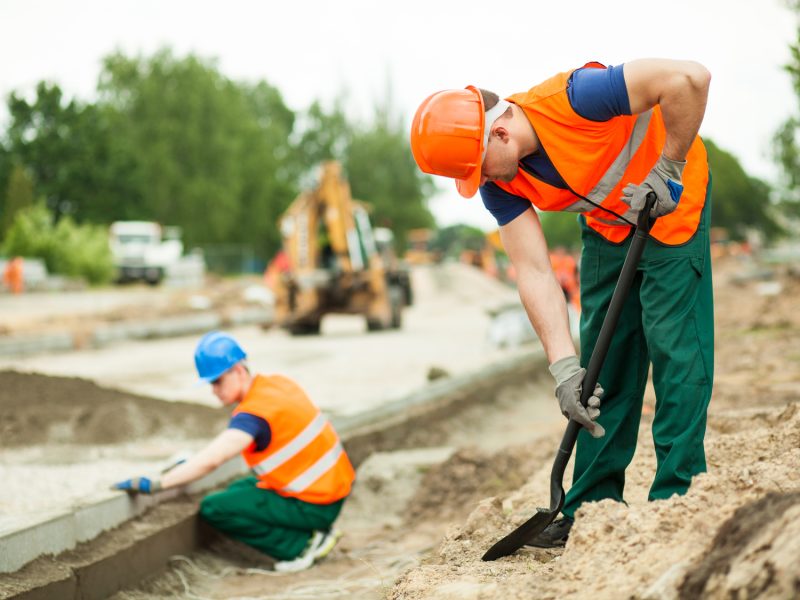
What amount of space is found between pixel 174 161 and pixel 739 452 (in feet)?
151

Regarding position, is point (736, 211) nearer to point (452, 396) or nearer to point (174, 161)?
point (174, 161)

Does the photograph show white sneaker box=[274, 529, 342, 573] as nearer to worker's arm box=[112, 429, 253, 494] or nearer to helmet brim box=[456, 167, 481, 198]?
worker's arm box=[112, 429, 253, 494]

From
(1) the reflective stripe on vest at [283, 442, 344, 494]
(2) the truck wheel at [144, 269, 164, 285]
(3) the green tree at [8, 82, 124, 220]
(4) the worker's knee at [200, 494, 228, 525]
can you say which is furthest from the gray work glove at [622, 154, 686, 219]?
(3) the green tree at [8, 82, 124, 220]

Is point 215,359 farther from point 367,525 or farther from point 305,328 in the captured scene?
point 305,328

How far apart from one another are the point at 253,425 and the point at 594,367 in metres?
1.91

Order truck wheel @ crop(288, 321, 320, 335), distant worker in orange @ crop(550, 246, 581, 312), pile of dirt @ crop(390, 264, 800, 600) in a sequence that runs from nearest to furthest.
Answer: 1. pile of dirt @ crop(390, 264, 800, 600)
2. distant worker in orange @ crop(550, 246, 581, 312)
3. truck wheel @ crop(288, 321, 320, 335)

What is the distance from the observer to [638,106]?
2.96m

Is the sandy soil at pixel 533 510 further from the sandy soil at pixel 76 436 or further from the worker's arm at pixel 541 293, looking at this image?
the sandy soil at pixel 76 436

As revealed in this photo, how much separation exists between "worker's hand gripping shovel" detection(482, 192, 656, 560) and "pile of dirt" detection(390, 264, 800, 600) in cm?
6

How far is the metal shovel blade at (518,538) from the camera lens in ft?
10.5

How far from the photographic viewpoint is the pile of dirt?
2037mm

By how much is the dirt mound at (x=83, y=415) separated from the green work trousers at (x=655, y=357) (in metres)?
4.07

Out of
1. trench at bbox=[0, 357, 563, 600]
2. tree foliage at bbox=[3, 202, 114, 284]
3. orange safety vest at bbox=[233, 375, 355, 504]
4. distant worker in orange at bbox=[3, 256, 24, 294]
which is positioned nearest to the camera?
trench at bbox=[0, 357, 563, 600]

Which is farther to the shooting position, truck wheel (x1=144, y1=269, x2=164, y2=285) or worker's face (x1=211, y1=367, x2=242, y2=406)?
truck wheel (x1=144, y1=269, x2=164, y2=285)
